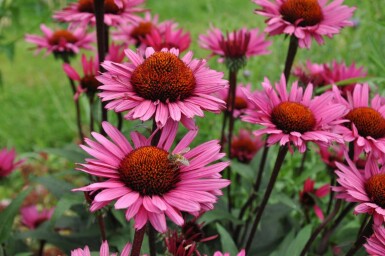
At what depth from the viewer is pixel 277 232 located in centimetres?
161

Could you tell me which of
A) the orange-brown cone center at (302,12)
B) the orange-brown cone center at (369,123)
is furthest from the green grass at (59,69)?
the orange-brown cone center at (369,123)

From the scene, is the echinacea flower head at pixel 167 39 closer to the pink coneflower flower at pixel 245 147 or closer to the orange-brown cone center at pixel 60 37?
the orange-brown cone center at pixel 60 37

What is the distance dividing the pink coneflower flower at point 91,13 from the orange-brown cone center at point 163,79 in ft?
1.47

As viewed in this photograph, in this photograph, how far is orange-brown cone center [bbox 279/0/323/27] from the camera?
4.17 feet

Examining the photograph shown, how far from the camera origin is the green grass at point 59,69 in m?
2.18

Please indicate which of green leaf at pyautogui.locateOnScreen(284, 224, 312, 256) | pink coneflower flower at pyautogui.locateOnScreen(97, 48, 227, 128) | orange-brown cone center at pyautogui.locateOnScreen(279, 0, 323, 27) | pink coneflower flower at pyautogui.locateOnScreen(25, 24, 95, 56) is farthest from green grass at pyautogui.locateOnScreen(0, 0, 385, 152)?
pink coneflower flower at pyautogui.locateOnScreen(97, 48, 227, 128)

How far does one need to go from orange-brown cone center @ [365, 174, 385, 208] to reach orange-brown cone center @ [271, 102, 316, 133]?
0.16 meters

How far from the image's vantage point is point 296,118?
1033mm

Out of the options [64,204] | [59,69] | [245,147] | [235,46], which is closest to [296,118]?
[235,46]

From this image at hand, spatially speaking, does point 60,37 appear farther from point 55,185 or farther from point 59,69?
point 59,69

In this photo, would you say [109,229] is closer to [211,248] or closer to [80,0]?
[211,248]

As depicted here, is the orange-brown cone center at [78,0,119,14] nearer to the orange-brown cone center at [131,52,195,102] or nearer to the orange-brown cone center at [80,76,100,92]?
the orange-brown cone center at [80,76,100,92]

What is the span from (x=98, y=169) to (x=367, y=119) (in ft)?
2.04

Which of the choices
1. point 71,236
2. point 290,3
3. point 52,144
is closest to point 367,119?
point 290,3
